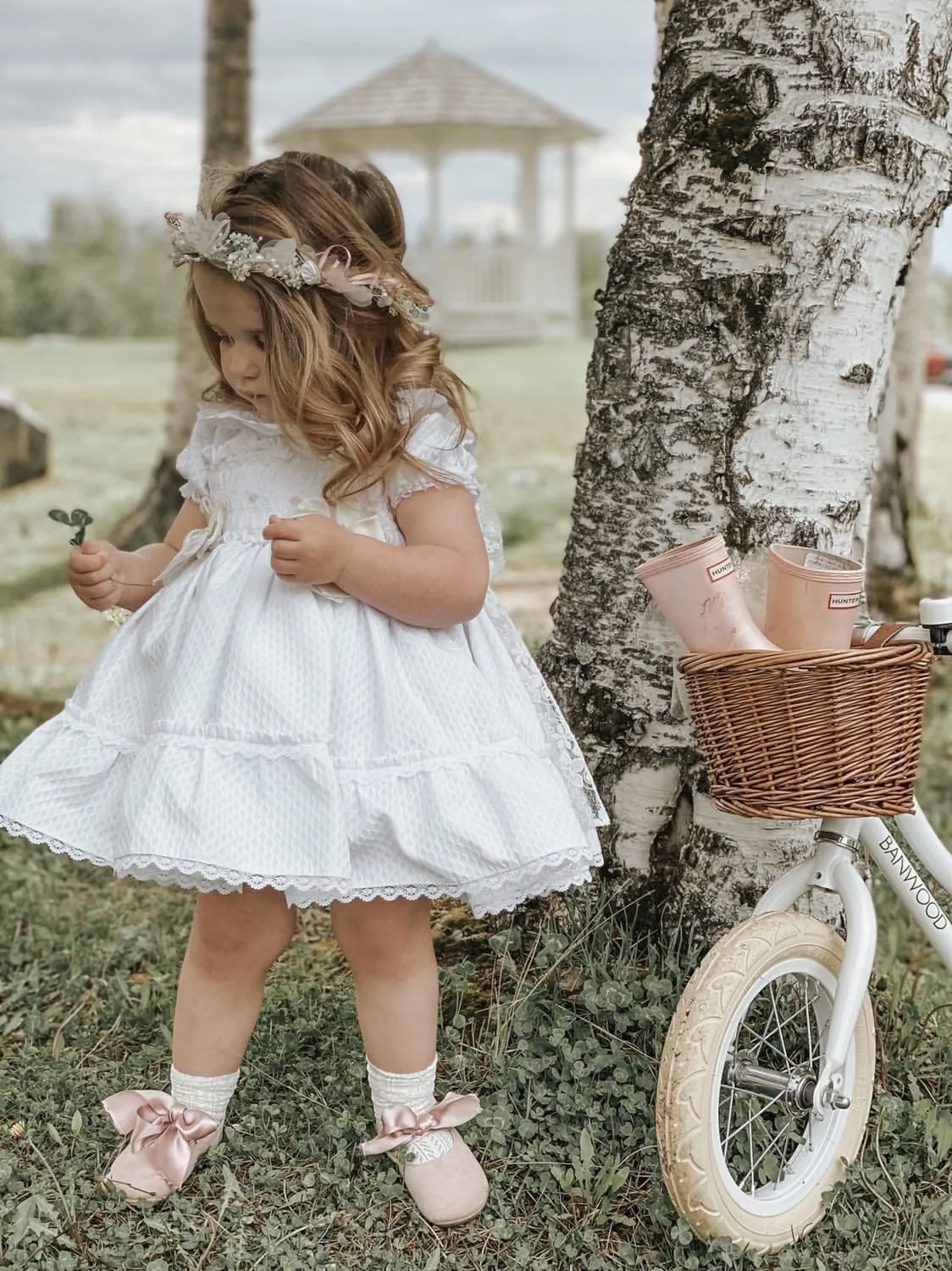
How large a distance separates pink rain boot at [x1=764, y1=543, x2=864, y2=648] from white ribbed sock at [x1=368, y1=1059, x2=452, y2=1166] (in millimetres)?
845

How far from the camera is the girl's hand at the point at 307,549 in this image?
6.04ft

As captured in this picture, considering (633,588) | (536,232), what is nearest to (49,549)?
(633,588)

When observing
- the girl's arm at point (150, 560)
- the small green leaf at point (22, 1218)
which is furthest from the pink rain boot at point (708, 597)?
the small green leaf at point (22, 1218)

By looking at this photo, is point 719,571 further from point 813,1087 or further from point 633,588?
point 813,1087

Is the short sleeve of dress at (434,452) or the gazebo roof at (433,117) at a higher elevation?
the gazebo roof at (433,117)

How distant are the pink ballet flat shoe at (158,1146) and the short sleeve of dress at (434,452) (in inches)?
36.7

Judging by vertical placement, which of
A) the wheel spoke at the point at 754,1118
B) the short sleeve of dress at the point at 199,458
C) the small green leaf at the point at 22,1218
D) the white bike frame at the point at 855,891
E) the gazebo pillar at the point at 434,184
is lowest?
the small green leaf at the point at 22,1218

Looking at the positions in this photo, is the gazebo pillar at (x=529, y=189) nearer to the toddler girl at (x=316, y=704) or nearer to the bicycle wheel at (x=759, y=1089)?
the toddler girl at (x=316, y=704)

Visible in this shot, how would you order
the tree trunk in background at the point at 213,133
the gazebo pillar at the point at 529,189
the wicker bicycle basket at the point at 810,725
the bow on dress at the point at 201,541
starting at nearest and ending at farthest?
the wicker bicycle basket at the point at 810,725 < the bow on dress at the point at 201,541 < the tree trunk in background at the point at 213,133 < the gazebo pillar at the point at 529,189

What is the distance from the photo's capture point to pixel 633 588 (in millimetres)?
2355

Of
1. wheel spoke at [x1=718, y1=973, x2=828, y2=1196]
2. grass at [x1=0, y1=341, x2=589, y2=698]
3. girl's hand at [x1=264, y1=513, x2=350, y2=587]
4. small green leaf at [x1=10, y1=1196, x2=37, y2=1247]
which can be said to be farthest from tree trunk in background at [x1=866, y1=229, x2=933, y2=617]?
small green leaf at [x1=10, y1=1196, x2=37, y2=1247]

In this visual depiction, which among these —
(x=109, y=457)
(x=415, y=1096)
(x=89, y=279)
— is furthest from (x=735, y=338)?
(x=89, y=279)

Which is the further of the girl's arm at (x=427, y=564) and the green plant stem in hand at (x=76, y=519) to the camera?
the green plant stem in hand at (x=76, y=519)

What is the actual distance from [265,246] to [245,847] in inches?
32.0
